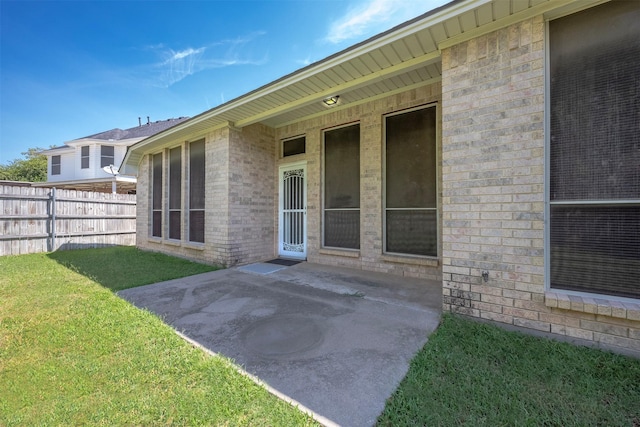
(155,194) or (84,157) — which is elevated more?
(84,157)

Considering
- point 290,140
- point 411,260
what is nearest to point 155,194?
point 290,140

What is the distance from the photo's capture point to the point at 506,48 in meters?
2.83

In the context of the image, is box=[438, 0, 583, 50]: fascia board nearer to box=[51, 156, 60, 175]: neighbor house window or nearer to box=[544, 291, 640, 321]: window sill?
box=[544, 291, 640, 321]: window sill

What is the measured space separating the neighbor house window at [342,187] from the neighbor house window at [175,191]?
455 cm

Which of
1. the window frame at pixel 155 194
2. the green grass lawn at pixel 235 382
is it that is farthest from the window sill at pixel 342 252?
the window frame at pixel 155 194

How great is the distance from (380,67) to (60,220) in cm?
1160

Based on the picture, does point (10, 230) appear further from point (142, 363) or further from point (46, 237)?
point (142, 363)

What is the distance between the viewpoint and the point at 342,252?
5.75 m

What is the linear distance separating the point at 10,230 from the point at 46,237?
909 mm

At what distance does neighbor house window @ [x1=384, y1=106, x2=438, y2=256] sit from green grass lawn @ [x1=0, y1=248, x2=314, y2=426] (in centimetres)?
382

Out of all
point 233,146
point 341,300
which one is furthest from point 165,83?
point 341,300

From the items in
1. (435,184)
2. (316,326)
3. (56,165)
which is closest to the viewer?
(316,326)

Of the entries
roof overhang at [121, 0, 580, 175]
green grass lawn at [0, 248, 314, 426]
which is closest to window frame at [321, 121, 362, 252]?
roof overhang at [121, 0, 580, 175]

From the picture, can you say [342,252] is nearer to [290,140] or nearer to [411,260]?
[411,260]
